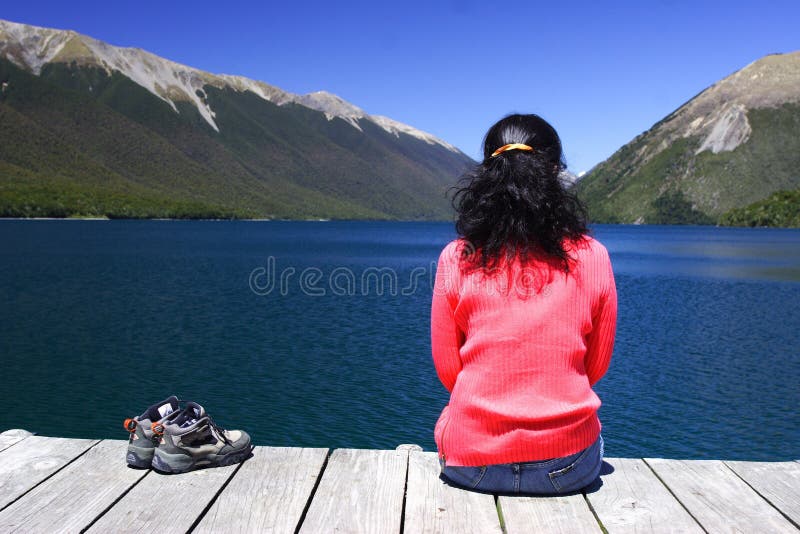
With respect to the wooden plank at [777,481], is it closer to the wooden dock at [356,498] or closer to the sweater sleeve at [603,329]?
the wooden dock at [356,498]

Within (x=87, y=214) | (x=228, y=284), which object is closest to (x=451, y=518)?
(x=228, y=284)

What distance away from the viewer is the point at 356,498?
4.44 metres

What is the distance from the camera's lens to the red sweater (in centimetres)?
412

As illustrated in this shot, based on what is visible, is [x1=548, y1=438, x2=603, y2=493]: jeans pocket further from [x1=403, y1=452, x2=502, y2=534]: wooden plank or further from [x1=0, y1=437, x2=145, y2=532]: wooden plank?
[x1=0, y1=437, x2=145, y2=532]: wooden plank

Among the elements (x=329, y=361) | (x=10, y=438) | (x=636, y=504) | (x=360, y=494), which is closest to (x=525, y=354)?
(x=636, y=504)

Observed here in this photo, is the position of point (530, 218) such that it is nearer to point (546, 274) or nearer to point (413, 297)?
point (546, 274)

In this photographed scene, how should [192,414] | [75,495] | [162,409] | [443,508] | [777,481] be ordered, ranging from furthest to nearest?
[162,409] < [192,414] < [777,481] < [75,495] < [443,508]

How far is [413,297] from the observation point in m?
40.9

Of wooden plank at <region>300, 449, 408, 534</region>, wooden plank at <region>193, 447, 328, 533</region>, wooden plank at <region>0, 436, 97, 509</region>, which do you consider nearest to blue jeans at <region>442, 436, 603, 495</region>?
wooden plank at <region>300, 449, 408, 534</region>

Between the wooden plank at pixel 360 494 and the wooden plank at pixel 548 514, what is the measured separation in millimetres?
666

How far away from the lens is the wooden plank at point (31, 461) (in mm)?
4609

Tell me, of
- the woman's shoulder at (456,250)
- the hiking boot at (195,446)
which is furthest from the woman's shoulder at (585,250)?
the hiking boot at (195,446)

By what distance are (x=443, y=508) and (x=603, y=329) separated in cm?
150

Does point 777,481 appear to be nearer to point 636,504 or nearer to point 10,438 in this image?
point 636,504
